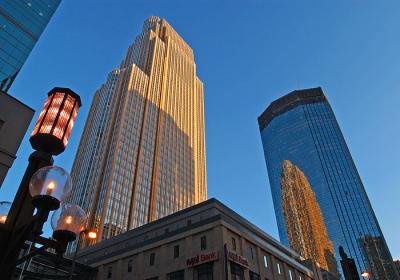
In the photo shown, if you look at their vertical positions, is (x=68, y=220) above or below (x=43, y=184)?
below

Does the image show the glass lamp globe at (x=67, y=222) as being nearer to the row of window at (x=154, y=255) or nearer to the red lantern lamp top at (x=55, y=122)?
the red lantern lamp top at (x=55, y=122)

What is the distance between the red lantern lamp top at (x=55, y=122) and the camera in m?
6.17

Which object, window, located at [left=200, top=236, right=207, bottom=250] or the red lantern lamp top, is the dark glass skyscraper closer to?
window, located at [left=200, top=236, right=207, bottom=250]

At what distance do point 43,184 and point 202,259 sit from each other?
1395 inches

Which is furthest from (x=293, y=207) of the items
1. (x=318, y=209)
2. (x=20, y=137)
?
(x=20, y=137)

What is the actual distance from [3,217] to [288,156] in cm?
19518

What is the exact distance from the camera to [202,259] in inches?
1503

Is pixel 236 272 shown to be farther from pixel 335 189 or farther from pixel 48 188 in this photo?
pixel 335 189

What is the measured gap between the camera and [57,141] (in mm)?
6223

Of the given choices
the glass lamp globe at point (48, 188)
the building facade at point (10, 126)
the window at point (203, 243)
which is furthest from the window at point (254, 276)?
the glass lamp globe at point (48, 188)

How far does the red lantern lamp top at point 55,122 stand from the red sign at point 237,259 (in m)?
34.0

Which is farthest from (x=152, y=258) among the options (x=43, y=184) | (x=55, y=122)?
(x=43, y=184)

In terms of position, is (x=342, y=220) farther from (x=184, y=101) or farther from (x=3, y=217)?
(x=3, y=217)

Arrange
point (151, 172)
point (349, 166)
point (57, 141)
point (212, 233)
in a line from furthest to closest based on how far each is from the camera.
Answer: point (349, 166) → point (151, 172) → point (212, 233) → point (57, 141)
